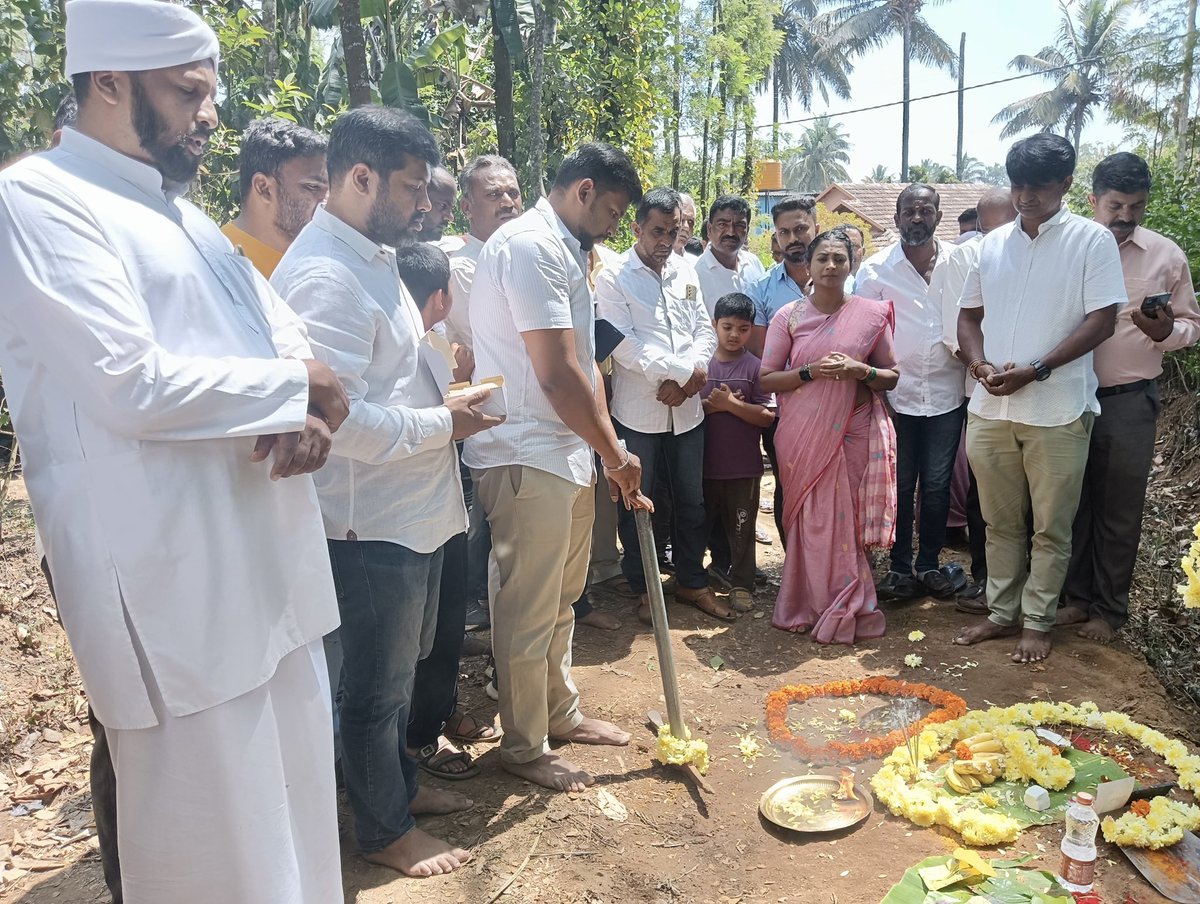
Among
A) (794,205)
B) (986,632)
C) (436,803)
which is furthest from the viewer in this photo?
(794,205)

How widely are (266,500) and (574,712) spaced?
2114 millimetres

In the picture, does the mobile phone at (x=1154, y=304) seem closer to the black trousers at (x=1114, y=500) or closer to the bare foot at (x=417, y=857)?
the black trousers at (x=1114, y=500)

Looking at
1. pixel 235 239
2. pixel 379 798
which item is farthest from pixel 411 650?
pixel 235 239

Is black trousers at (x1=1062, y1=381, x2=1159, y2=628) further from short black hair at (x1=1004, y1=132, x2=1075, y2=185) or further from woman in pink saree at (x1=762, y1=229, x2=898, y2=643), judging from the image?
short black hair at (x1=1004, y1=132, x2=1075, y2=185)

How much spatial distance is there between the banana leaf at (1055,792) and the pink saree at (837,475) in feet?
4.71

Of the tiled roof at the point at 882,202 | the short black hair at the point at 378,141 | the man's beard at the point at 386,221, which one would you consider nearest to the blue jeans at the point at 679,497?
the man's beard at the point at 386,221

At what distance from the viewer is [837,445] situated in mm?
4691

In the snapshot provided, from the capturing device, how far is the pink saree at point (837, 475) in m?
4.67

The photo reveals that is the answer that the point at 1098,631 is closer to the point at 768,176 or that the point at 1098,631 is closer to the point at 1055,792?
the point at 1055,792

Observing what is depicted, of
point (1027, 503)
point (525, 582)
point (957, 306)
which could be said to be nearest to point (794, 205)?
point (957, 306)

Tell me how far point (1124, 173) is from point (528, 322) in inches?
129

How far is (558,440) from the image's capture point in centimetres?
312

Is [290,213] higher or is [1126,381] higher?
[290,213]

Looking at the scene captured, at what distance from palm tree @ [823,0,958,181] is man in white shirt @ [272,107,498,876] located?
39.3 m
